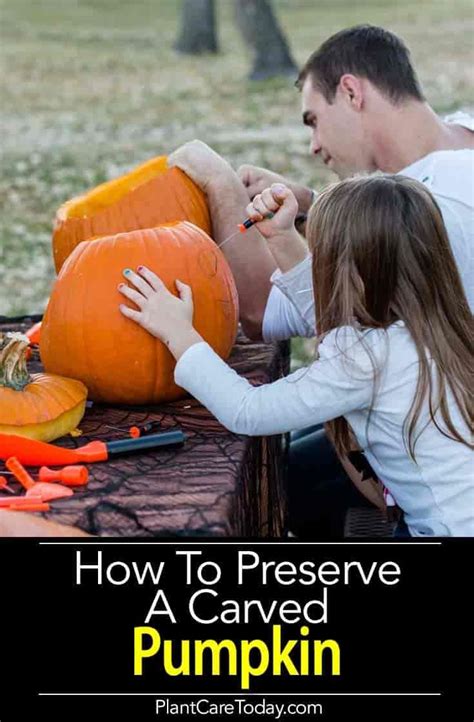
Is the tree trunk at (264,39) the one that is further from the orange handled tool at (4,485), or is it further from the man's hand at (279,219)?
the orange handled tool at (4,485)

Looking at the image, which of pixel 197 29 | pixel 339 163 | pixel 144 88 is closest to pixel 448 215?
pixel 339 163

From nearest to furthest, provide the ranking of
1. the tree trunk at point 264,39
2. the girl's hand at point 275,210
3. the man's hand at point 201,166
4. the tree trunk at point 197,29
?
the girl's hand at point 275,210, the man's hand at point 201,166, the tree trunk at point 264,39, the tree trunk at point 197,29

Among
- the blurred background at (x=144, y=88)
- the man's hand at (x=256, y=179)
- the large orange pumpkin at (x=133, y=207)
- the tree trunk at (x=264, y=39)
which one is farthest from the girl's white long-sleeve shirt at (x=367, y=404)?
the tree trunk at (x=264, y=39)

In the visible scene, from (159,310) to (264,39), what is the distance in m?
14.6

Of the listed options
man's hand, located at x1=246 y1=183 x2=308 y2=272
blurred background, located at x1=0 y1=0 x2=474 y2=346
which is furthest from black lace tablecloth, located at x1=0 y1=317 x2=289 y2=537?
blurred background, located at x1=0 y1=0 x2=474 y2=346

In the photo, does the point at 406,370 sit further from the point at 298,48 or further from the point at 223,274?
the point at 298,48

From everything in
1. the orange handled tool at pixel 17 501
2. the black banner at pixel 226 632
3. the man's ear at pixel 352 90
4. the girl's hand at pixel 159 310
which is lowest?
the black banner at pixel 226 632

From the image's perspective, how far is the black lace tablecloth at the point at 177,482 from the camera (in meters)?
1.68

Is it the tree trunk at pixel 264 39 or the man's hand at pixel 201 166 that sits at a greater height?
the tree trunk at pixel 264 39

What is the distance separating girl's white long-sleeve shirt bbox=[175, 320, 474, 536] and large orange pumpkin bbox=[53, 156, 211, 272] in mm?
670

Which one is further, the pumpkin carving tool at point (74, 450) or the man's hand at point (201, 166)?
the man's hand at point (201, 166)

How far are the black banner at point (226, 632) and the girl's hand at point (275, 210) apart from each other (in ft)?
2.70

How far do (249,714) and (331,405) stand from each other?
543 millimetres

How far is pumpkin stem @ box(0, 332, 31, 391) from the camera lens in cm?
198
